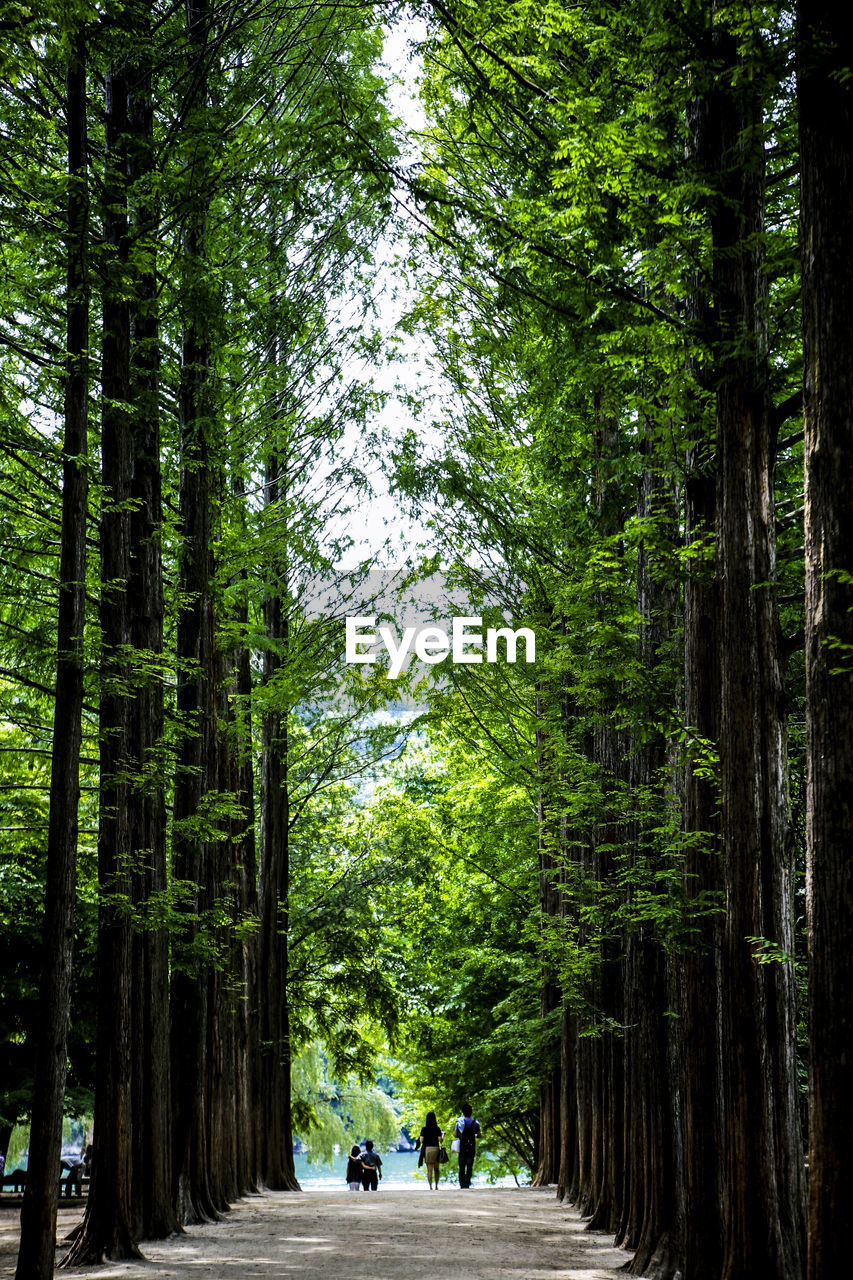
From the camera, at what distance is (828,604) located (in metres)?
5.43

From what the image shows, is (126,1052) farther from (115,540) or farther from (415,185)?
(415,185)

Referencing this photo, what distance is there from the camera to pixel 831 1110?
199 inches

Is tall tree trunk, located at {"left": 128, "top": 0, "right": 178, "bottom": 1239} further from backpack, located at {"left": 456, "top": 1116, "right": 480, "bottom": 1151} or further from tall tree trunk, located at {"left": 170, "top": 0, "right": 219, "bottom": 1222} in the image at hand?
backpack, located at {"left": 456, "top": 1116, "right": 480, "bottom": 1151}

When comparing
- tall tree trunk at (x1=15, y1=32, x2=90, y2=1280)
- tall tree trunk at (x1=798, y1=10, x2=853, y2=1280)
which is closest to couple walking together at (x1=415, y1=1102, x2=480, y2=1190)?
tall tree trunk at (x1=15, y1=32, x2=90, y2=1280)

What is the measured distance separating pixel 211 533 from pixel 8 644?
12.4 feet

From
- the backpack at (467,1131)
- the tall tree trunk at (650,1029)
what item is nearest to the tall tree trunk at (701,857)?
the tall tree trunk at (650,1029)

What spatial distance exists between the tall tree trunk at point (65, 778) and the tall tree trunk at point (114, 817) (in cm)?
76

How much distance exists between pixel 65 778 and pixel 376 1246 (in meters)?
6.59

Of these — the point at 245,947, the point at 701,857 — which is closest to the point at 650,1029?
the point at 701,857

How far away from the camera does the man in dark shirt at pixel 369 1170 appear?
30.0 metres

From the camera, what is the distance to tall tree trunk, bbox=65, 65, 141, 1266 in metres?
11.3

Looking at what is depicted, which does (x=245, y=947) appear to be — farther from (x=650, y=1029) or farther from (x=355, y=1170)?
(x=650, y=1029)

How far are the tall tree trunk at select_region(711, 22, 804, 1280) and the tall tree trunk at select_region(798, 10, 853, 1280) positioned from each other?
1518mm

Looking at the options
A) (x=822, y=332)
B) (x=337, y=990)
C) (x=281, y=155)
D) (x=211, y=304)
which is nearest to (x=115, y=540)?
(x=211, y=304)
